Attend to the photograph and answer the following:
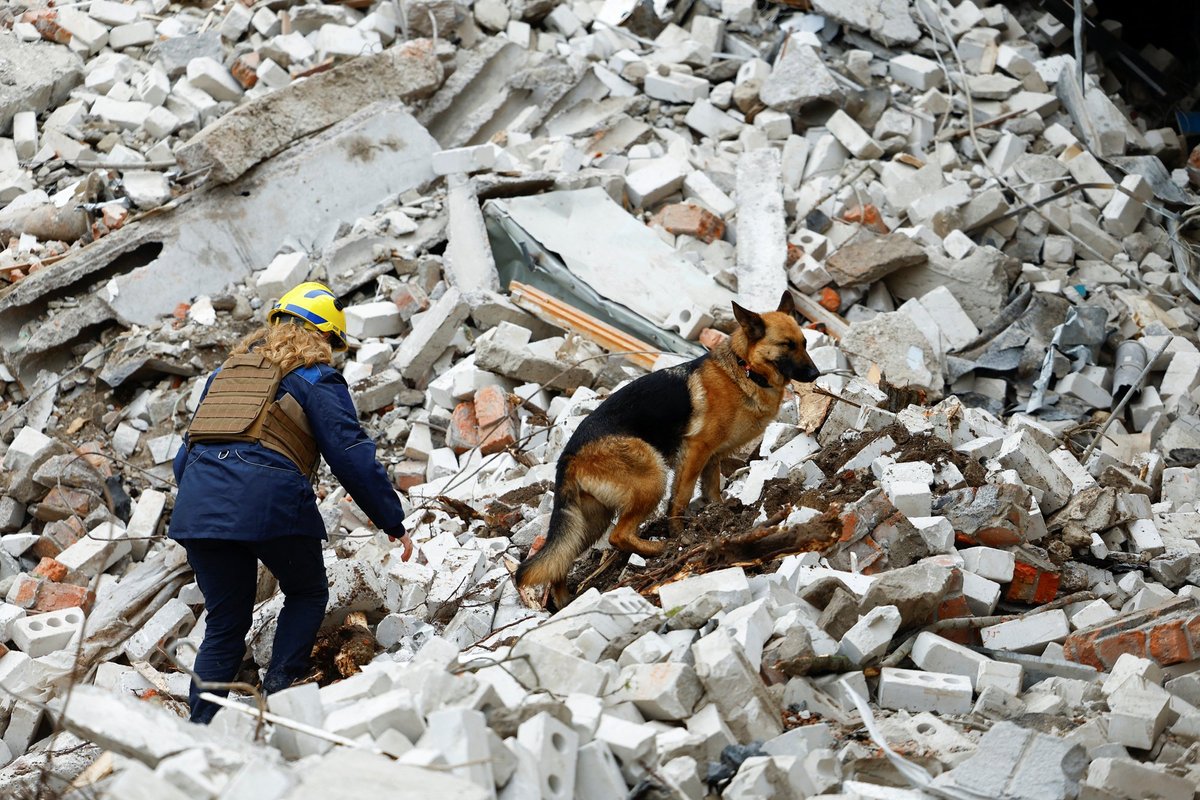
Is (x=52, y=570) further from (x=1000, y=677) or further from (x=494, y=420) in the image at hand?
(x=1000, y=677)

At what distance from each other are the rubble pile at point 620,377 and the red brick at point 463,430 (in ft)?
0.09

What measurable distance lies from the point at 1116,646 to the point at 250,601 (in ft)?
12.2

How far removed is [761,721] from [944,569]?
4.55 ft

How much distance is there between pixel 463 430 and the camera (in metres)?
7.67

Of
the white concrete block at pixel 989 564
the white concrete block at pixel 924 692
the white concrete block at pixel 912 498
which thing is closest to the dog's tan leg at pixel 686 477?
the white concrete block at pixel 912 498

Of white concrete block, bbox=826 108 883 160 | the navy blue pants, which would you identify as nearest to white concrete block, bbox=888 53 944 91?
white concrete block, bbox=826 108 883 160

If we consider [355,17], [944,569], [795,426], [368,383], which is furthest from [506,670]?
[355,17]

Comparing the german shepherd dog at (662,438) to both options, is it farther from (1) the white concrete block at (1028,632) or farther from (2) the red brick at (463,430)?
(2) the red brick at (463,430)

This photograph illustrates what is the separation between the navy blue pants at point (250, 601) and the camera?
486 cm

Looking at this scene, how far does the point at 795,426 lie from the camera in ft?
22.4

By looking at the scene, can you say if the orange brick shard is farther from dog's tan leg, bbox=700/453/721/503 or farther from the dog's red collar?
dog's tan leg, bbox=700/453/721/503

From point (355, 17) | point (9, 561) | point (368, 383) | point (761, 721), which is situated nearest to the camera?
point (761, 721)

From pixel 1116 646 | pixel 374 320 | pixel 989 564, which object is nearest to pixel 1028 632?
pixel 1116 646

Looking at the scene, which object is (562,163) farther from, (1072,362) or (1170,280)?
(1170,280)
